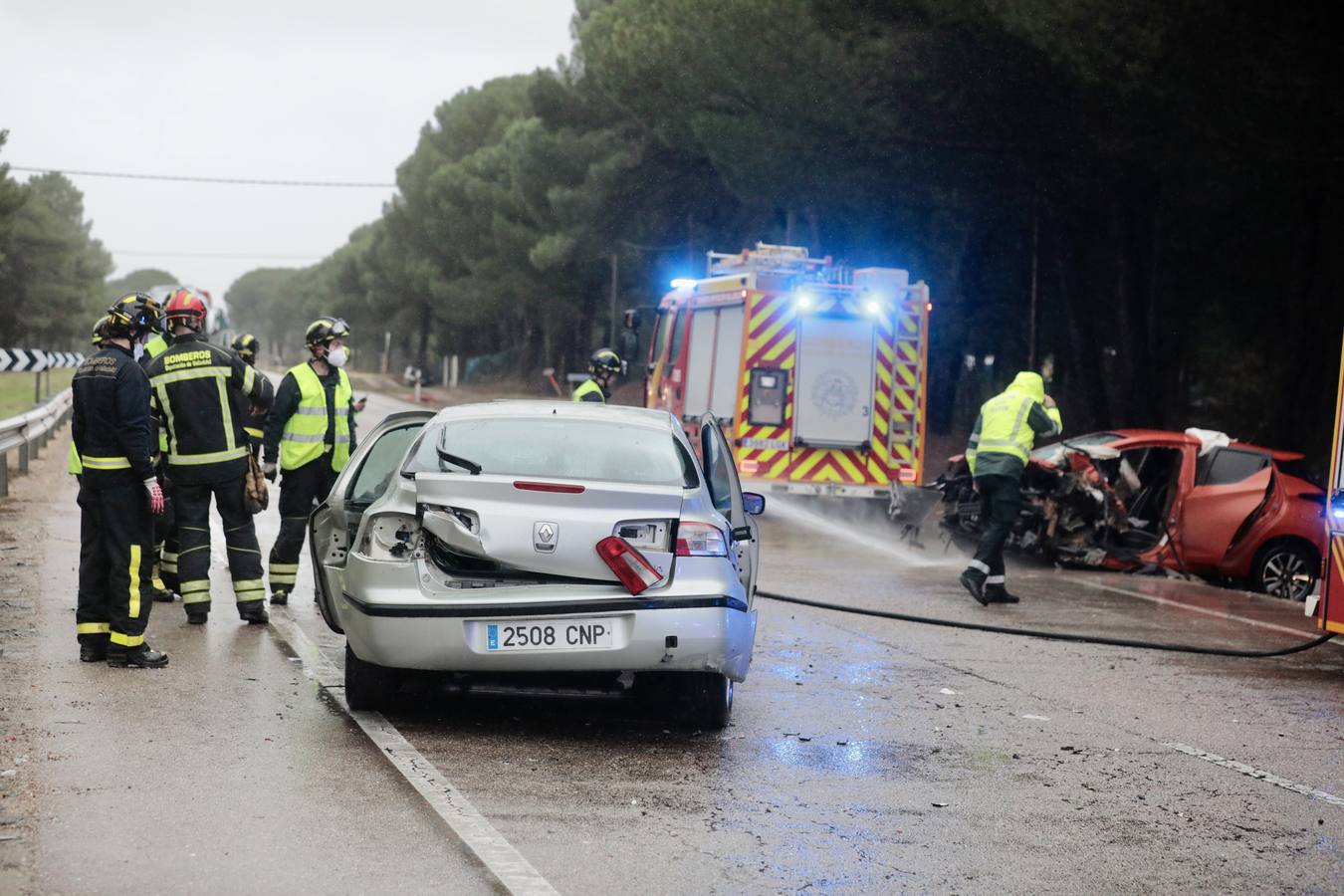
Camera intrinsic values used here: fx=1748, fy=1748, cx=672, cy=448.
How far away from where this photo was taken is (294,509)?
35.0 feet

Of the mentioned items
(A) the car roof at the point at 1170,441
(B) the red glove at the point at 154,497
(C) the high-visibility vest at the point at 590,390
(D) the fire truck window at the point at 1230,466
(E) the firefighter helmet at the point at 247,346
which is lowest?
(B) the red glove at the point at 154,497

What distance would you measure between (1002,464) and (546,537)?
6.90 m

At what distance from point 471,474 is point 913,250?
92.4 feet

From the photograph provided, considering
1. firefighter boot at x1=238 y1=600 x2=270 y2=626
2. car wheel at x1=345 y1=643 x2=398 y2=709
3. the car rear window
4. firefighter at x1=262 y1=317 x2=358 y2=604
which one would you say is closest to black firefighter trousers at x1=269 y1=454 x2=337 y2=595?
firefighter at x1=262 y1=317 x2=358 y2=604

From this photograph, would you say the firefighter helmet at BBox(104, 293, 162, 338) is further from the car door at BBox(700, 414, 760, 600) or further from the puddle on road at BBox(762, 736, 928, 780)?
the puddle on road at BBox(762, 736, 928, 780)

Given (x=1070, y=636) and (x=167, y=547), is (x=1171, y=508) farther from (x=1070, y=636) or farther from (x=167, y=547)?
(x=167, y=547)

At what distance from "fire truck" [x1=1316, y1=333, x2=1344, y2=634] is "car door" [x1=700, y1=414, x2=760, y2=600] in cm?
Result: 351

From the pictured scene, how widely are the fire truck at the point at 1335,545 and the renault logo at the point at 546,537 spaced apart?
16.4 ft

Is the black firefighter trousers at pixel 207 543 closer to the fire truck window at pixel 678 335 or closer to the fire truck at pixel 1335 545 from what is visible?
the fire truck at pixel 1335 545

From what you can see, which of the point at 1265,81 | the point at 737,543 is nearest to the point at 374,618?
the point at 737,543

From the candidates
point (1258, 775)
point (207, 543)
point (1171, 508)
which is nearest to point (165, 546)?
point (207, 543)

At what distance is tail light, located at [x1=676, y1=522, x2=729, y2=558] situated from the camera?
23.0 ft

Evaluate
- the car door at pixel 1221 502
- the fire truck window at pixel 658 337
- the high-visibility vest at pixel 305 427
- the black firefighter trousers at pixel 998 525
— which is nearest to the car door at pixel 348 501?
the high-visibility vest at pixel 305 427

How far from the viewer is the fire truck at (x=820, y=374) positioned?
18.8m
